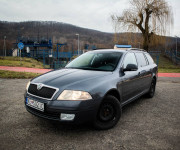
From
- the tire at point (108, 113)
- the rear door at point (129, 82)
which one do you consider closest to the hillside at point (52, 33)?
the rear door at point (129, 82)

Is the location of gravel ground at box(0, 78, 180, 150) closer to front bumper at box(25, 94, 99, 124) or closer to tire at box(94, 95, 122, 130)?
tire at box(94, 95, 122, 130)

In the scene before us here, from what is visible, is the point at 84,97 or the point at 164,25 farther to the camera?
the point at 164,25

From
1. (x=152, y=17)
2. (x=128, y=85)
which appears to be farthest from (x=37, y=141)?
(x=152, y=17)

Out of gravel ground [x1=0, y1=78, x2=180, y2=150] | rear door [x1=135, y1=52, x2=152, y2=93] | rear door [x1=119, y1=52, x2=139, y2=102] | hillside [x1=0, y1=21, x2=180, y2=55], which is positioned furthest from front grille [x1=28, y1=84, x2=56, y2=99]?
hillside [x1=0, y1=21, x2=180, y2=55]

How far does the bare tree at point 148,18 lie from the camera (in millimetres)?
16672

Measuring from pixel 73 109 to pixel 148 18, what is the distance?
57.5ft

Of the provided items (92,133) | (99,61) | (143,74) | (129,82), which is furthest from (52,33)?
(92,133)

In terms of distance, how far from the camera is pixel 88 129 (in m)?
2.88

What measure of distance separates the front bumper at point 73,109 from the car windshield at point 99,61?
1.10 meters

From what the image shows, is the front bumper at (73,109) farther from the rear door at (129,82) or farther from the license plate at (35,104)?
the rear door at (129,82)

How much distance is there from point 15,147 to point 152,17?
1812 centimetres

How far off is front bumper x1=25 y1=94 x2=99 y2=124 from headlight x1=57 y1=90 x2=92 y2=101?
0.06 meters

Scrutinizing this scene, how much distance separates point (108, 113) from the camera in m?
2.92

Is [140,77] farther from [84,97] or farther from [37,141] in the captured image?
[37,141]
